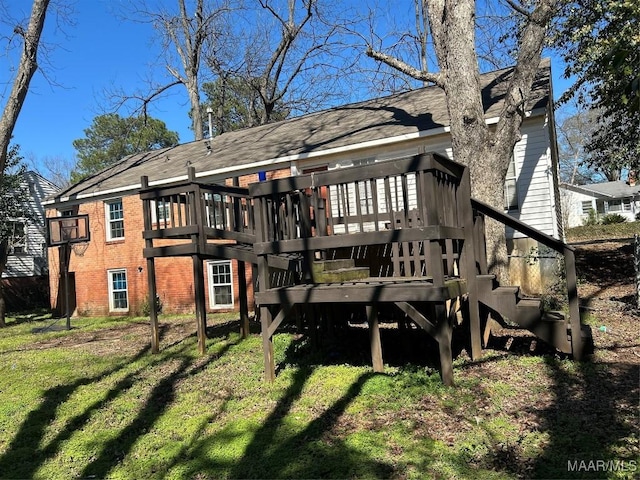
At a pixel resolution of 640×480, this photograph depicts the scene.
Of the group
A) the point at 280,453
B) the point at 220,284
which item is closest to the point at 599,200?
the point at 220,284

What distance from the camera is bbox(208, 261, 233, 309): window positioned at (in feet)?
47.9

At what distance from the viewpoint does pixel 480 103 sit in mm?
8289

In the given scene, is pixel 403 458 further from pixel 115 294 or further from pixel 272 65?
pixel 272 65

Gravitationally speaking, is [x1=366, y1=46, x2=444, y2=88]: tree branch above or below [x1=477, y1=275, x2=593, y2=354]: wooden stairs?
above

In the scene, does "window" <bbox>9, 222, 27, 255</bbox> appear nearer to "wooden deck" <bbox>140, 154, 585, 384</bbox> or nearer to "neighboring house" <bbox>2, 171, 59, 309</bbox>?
"neighboring house" <bbox>2, 171, 59, 309</bbox>

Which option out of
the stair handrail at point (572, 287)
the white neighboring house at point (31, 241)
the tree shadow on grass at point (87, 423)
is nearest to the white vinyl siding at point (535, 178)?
the stair handrail at point (572, 287)

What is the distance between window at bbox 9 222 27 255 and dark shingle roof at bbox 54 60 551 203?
17.0 feet

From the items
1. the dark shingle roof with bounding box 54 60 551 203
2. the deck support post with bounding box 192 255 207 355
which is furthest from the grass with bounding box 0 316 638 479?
the dark shingle roof with bounding box 54 60 551 203

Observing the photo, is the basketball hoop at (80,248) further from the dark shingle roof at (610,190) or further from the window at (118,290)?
the dark shingle roof at (610,190)

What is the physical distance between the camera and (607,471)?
3408 mm

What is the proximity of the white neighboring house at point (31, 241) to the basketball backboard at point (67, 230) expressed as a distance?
8.06 metres

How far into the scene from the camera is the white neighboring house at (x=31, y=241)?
2342cm

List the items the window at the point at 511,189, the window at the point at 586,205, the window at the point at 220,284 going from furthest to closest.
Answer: the window at the point at 586,205
the window at the point at 220,284
the window at the point at 511,189

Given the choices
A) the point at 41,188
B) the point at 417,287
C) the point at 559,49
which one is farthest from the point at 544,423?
the point at 41,188
